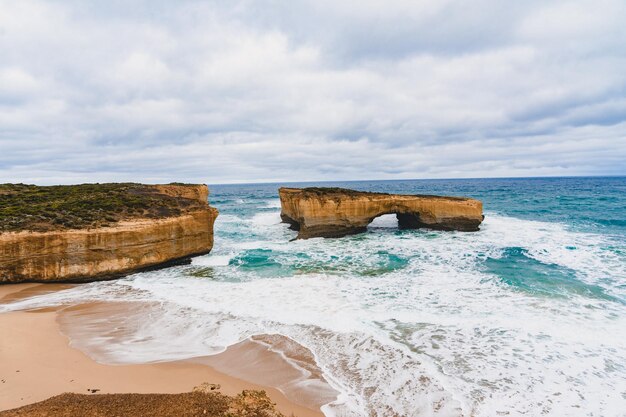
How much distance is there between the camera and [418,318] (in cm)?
1027

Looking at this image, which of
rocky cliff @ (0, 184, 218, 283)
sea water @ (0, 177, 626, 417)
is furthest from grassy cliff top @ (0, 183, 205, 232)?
sea water @ (0, 177, 626, 417)

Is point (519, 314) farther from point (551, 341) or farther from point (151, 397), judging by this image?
point (151, 397)

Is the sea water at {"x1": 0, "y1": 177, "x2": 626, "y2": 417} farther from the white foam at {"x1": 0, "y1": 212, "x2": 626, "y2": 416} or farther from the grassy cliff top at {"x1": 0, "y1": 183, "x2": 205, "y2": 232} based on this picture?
the grassy cliff top at {"x1": 0, "y1": 183, "x2": 205, "y2": 232}

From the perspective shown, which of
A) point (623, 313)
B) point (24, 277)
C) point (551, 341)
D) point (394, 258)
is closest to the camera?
point (551, 341)

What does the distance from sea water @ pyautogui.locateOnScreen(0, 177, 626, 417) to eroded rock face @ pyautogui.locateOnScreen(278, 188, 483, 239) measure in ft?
14.0

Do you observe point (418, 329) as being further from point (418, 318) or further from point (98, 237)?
point (98, 237)

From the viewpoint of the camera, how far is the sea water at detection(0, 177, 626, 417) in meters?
6.95

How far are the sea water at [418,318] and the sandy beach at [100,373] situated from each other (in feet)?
1.69

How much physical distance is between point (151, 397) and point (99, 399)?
0.84 metres

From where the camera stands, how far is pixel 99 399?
6016 mm

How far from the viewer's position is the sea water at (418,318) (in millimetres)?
6945

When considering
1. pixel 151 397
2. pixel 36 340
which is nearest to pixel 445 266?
pixel 151 397

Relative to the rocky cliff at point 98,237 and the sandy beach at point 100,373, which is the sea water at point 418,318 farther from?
the rocky cliff at point 98,237

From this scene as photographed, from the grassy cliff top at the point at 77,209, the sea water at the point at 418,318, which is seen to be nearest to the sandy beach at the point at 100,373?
the sea water at the point at 418,318
